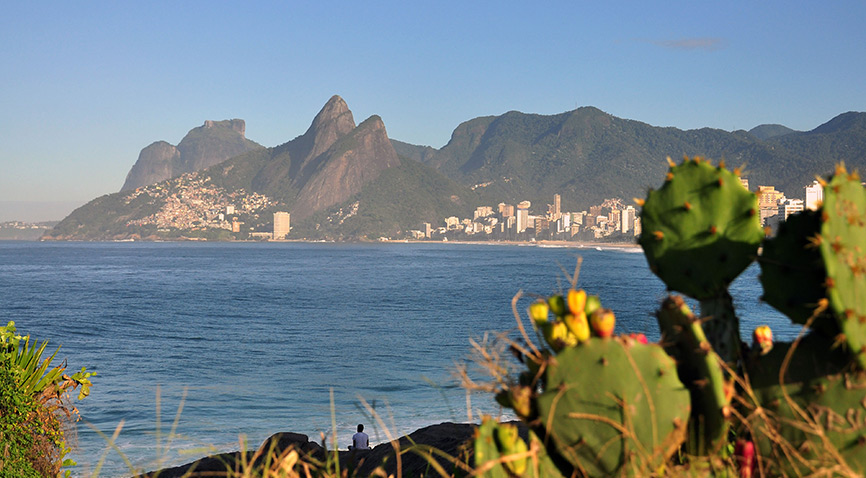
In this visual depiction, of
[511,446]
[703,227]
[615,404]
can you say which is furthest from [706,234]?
[511,446]

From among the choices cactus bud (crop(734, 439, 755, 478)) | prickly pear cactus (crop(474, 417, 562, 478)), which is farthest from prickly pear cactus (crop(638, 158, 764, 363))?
prickly pear cactus (crop(474, 417, 562, 478))

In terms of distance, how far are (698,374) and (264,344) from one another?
2946 cm

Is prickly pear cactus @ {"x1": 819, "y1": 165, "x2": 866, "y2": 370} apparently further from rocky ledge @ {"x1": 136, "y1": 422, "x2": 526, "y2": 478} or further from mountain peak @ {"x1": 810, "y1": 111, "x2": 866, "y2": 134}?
mountain peak @ {"x1": 810, "y1": 111, "x2": 866, "y2": 134}

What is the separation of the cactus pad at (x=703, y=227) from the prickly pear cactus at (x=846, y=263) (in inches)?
12.7

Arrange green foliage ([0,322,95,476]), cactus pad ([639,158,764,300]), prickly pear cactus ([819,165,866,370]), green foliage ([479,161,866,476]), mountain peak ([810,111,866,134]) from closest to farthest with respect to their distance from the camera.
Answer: prickly pear cactus ([819,165,866,370]), green foliage ([479,161,866,476]), cactus pad ([639,158,764,300]), green foliage ([0,322,95,476]), mountain peak ([810,111,866,134])

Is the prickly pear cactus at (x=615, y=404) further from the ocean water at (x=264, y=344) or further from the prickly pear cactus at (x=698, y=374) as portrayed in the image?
the ocean water at (x=264, y=344)

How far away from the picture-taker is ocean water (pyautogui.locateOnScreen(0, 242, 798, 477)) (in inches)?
607

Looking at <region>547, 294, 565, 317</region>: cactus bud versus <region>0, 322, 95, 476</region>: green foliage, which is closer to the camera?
<region>547, 294, 565, 317</region>: cactus bud

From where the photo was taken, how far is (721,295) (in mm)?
2434

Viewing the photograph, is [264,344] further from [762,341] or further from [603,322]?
[603,322]

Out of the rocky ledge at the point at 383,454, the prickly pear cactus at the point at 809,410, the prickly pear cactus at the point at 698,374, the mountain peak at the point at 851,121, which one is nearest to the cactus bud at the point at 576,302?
the prickly pear cactus at the point at 698,374

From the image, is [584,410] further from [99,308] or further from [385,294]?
[385,294]

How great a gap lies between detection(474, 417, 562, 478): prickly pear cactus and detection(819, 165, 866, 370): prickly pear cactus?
0.89 metres

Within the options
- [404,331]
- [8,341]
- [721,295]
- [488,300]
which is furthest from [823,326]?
[488,300]
